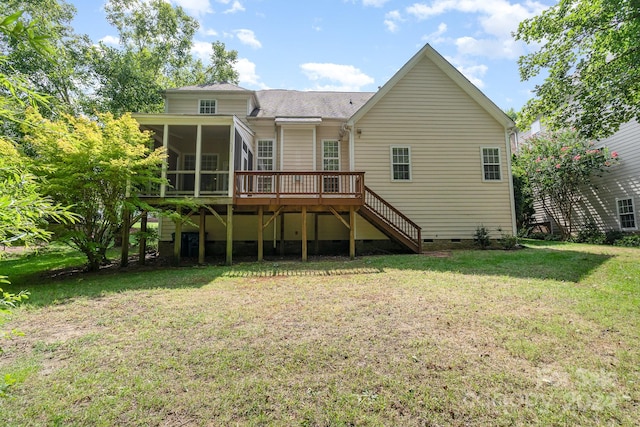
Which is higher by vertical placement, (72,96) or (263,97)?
(72,96)

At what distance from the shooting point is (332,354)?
12.4 feet

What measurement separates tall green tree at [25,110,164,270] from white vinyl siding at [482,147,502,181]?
11961 mm

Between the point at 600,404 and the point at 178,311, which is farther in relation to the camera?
the point at 178,311

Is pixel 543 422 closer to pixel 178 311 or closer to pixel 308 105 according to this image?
pixel 178 311

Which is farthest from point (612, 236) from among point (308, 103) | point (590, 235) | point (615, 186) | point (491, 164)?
point (308, 103)

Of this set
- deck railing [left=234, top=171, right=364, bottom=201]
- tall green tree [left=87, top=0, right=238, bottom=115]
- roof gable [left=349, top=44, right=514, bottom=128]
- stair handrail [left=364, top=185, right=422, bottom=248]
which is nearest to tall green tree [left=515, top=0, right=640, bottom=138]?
roof gable [left=349, top=44, right=514, bottom=128]

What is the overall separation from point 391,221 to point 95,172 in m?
9.50

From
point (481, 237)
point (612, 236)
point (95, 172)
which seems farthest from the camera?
point (612, 236)

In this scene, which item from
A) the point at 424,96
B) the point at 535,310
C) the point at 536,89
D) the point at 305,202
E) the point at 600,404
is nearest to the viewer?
the point at 600,404

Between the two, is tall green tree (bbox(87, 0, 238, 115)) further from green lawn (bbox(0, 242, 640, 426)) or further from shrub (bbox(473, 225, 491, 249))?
shrub (bbox(473, 225, 491, 249))

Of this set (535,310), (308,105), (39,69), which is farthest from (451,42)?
(39,69)

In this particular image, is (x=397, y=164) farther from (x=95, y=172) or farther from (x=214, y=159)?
(x=95, y=172)

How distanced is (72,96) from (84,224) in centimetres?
1548

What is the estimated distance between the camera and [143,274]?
28.2ft
